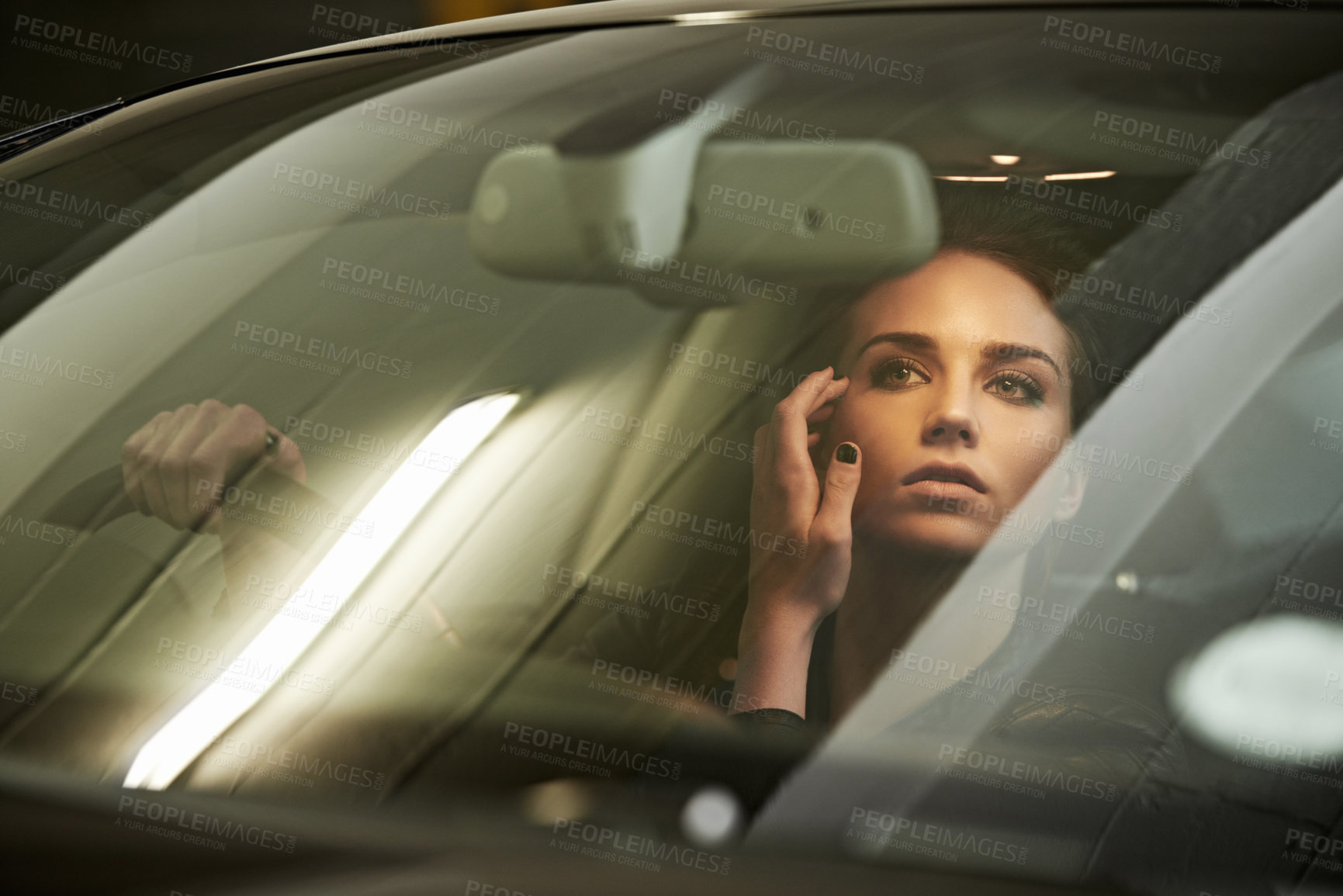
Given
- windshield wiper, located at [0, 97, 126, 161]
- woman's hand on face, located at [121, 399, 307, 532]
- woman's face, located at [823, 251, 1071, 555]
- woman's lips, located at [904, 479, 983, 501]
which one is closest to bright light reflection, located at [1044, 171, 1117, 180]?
woman's face, located at [823, 251, 1071, 555]

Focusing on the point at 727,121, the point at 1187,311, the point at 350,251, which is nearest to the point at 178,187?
the point at 350,251

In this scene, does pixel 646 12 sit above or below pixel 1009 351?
above

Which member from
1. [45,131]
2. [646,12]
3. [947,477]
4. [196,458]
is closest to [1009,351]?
[947,477]

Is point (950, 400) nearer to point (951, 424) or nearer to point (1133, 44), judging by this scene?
point (951, 424)

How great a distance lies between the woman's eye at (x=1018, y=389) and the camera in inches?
37.9

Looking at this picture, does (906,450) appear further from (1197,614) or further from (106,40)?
(106,40)

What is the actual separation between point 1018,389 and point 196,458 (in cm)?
81

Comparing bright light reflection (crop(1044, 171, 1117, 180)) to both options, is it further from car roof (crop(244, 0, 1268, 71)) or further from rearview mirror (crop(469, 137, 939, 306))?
car roof (crop(244, 0, 1268, 71))

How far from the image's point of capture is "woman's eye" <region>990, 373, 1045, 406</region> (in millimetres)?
961

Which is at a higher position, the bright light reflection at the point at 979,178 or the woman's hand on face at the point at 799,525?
the bright light reflection at the point at 979,178

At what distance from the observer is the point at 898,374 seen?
1.00 meters

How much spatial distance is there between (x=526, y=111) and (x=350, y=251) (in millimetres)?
260

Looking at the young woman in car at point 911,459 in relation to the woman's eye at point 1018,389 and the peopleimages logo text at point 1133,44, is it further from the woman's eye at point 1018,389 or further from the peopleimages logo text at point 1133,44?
the peopleimages logo text at point 1133,44

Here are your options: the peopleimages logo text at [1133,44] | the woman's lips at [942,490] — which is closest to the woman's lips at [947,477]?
the woman's lips at [942,490]
